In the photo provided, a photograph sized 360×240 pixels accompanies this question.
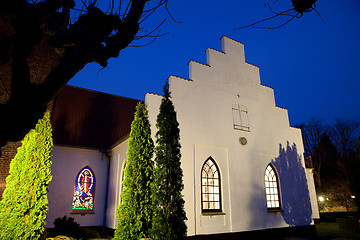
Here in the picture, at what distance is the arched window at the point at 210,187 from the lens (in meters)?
10.3

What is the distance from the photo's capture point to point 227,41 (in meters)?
13.3

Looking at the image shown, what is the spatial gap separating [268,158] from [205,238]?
567 centimetres

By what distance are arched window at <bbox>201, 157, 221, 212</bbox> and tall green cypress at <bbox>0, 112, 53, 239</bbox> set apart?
20.6 ft

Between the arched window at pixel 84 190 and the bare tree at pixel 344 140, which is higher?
the bare tree at pixel 344 140

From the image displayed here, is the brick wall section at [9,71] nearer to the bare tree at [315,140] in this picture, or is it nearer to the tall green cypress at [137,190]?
the tall green cypress at [137,190]

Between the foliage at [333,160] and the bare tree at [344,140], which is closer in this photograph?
the foliage at [333,160]

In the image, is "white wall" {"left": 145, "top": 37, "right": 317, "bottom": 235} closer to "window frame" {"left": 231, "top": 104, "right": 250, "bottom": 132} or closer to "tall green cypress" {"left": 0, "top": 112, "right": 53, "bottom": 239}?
"window frame" {"left": 231, "top": 104, "right": 250, "bottom": 132}

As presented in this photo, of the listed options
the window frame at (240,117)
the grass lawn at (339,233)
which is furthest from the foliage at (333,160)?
the window frame at (240,117)

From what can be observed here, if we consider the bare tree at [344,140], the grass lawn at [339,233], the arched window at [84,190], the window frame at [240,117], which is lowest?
the grass lawn at [339,233]

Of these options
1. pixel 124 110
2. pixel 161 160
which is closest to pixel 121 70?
pixel 124 110

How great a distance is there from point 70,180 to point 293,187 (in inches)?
491

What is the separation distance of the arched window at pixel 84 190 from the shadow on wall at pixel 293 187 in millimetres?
10452

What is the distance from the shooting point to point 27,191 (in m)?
7.93

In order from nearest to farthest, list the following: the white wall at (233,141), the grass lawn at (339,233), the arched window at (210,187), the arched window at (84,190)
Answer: the white wall at (233,141)
the arched window at (210,187)
the grass lawn at (339,233)
the arched window at (84,190)
